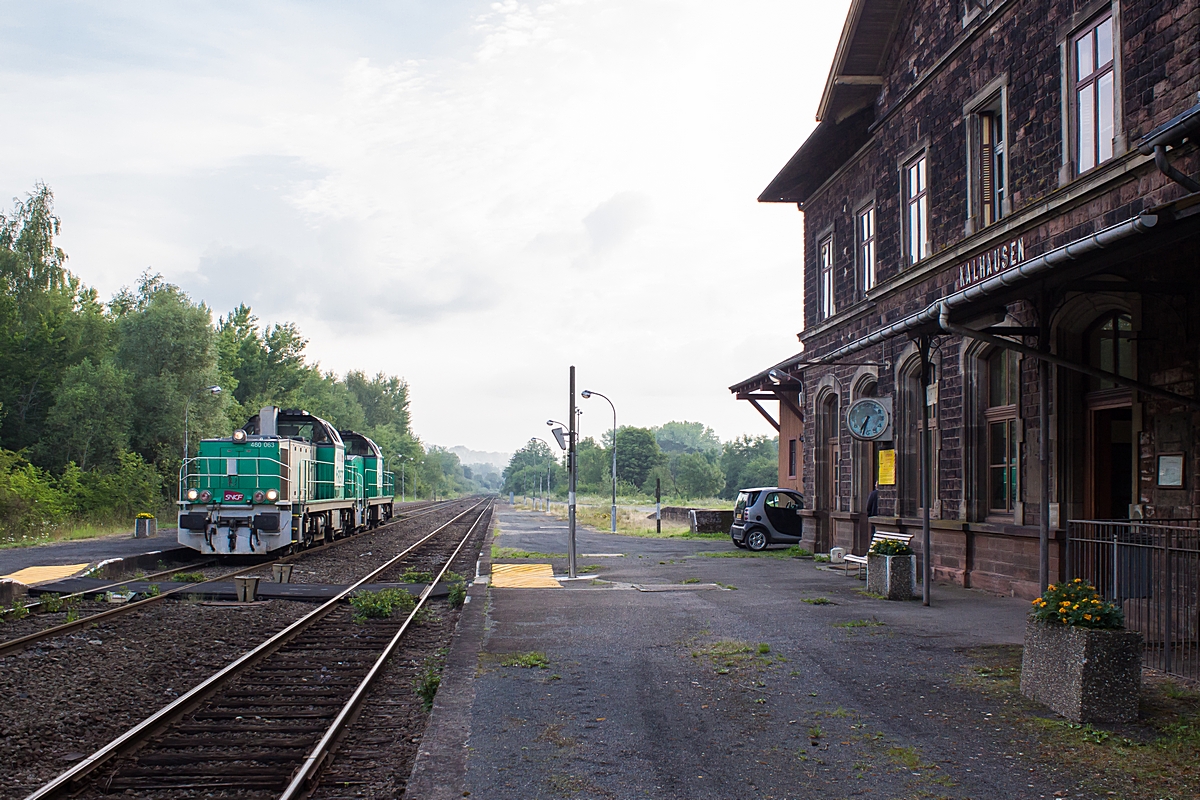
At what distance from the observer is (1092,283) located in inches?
374

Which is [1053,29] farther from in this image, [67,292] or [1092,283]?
[67,292]

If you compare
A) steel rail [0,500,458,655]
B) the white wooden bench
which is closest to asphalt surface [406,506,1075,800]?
the white wooden bench

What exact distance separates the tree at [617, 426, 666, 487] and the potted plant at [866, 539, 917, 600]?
91.6 metres

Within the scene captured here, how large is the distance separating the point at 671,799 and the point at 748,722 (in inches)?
64.5

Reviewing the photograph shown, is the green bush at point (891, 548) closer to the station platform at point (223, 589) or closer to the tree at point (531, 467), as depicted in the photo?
the station platform at point (223, 589)

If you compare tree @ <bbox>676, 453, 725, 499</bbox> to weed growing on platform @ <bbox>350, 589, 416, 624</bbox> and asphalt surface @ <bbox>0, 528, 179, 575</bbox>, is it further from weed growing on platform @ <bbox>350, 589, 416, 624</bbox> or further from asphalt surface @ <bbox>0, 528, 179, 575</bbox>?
weed growing on platform @ <bbox>350, 589, 416, 624</bbox>

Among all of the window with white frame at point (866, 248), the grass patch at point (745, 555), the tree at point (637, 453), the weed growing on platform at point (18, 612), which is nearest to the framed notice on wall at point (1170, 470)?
the window with white frame at point (866, 248)

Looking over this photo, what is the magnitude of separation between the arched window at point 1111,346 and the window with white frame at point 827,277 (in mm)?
9743

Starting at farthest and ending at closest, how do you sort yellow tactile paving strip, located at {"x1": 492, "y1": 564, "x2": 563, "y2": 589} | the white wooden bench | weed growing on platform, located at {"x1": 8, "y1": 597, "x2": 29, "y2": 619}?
1. yellow tactile paving strip, located at {"x1": 492, "y1": 564, "x2": 563, "y2": 589}
2. the white wooden bench
3. weed growing on platform, located at {"x1": 8, "y1": 597, "x2": 29, "y2": 619}

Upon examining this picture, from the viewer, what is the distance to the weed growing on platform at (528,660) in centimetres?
848

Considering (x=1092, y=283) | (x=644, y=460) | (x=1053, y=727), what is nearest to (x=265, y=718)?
(x=1053, y=727)

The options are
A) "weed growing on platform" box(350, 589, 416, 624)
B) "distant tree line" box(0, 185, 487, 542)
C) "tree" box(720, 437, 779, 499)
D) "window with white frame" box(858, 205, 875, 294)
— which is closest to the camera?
"weed growing on platform" box(350, 589, 416, 624)

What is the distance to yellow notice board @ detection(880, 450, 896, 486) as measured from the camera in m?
16.9

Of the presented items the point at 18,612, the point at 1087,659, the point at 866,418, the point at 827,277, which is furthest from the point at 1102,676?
the point at 827,277
